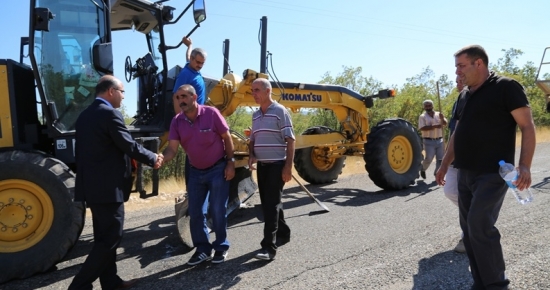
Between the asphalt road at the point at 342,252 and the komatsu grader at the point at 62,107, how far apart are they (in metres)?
0.39

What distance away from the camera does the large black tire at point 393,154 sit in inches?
315

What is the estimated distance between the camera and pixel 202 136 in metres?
4.42

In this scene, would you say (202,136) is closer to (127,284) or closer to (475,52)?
(127,284)

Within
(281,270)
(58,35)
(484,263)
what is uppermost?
(58,35)

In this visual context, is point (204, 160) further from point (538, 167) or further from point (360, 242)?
point (538, 167)

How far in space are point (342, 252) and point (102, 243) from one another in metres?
2.22

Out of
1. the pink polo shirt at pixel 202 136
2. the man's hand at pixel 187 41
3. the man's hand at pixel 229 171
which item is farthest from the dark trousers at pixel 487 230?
the man's hand at pixel 187 41

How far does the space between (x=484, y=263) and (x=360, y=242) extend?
178 cm

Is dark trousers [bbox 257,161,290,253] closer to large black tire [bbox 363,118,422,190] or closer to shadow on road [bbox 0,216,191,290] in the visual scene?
shadow on road [bbox 0,216,191,290]

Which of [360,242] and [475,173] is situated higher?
[475,173]

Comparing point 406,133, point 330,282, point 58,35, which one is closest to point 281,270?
point 330,282

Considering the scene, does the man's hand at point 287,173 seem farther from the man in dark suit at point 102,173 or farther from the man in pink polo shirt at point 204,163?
the man in dark suit at point 102,173

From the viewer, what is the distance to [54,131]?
4.86 m

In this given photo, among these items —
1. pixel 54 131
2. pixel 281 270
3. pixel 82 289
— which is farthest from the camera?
Result: pixel 54 131
